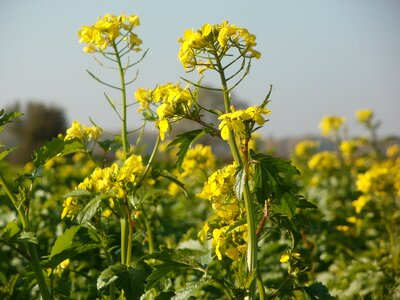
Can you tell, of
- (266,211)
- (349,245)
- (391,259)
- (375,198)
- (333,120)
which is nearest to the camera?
(266,211)

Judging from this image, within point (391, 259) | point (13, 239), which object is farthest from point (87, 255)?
point (391, 259)

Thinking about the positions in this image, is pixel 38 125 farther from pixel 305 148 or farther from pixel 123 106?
pixel 123 106

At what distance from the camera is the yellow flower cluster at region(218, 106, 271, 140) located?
175cm

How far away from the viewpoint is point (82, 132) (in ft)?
9.08

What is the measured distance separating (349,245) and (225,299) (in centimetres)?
178

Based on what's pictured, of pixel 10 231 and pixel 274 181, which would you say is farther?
pixel 10 231

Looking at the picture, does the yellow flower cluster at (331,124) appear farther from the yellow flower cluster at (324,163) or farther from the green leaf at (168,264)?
the green leaf at (168,264)

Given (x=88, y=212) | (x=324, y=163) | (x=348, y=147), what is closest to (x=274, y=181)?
(x=88, y=212)

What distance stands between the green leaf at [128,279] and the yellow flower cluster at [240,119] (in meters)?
0.81

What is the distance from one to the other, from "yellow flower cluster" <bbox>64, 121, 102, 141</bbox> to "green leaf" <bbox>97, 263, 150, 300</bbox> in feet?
2.46

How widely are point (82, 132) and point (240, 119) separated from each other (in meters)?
1.23

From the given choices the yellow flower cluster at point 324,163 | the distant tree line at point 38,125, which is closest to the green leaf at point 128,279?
the yellow flower cluster at point 324,163

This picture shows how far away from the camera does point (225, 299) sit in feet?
10.6

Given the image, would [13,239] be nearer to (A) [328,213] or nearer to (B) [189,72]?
(B) [189,72]
